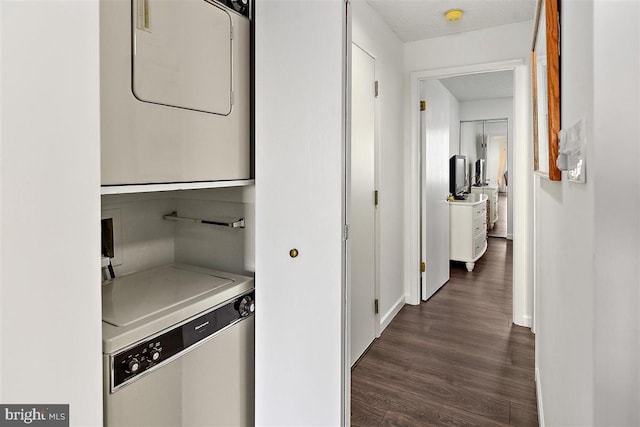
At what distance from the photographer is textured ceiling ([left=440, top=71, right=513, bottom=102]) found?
516cm

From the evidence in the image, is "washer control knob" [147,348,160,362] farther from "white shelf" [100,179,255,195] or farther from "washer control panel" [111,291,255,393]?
"white shelf" [100,179,255,195]

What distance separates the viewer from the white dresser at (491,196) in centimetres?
776

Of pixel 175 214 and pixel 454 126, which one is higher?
pixel 454 126

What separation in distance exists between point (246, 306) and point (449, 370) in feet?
5.27

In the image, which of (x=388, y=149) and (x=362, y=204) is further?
(x=388, y=149)

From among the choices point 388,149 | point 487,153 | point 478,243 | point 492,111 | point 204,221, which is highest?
point 492,111

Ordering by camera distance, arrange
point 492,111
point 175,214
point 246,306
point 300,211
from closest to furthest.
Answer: point 300,211, point 246,306, point 175,214, point 492,111

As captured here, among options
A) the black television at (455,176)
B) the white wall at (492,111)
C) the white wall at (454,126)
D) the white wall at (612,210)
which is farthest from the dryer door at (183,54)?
the white wall at (492,111)

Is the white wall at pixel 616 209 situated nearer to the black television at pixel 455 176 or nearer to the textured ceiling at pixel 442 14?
the textured ceiling at pixel 442 14

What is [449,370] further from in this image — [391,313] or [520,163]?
[520,163]

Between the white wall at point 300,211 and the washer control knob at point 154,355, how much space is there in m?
0.42

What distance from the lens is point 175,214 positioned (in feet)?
6.24

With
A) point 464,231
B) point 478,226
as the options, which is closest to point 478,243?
point 478,226

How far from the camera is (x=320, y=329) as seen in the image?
1.43 meters
